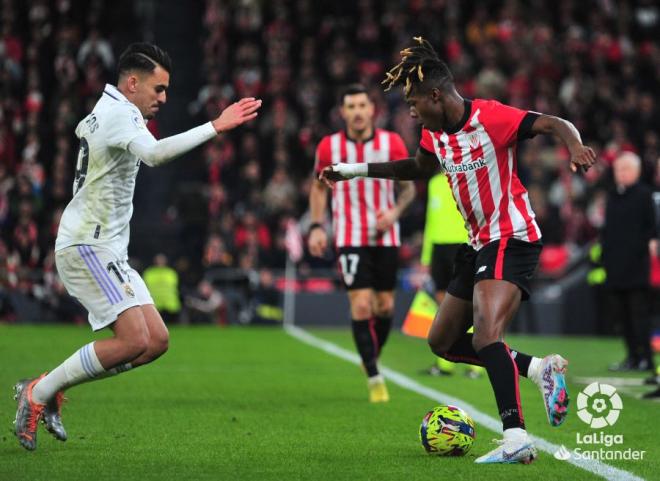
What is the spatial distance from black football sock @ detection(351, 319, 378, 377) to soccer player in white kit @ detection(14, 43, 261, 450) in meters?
2.96

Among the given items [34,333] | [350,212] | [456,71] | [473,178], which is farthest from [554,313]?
[473,178]

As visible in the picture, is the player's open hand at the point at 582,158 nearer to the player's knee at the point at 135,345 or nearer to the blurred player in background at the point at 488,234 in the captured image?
the blurred player in background at the point at 488,234

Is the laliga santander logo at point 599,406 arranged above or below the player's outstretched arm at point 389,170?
below

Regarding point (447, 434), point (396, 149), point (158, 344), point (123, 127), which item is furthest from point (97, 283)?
point (396, 149)

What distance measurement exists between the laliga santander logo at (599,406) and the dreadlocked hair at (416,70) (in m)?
2.41

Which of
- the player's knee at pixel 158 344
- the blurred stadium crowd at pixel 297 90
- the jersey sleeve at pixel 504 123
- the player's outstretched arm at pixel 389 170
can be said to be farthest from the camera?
the blurred stadium crowd at pixel 297 90

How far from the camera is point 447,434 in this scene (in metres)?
6.42

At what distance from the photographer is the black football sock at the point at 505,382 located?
6070mm

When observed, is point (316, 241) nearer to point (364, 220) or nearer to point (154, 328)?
point (364, 220)

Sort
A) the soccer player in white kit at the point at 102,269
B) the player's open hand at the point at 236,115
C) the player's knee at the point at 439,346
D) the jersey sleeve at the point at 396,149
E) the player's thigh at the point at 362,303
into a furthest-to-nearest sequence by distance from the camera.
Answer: the jersey sleeve at the point at 396,149 → the player's thigh at the point at 362,303 → the player's knee at the point at 439,346 → the soccer player in white kit at the point at 102,269 → the player's open hand at the point at 236,115

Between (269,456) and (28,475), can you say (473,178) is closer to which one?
(269,456)

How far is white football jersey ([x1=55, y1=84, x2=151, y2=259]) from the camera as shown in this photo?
649 centimetres

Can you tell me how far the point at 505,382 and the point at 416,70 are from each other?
1669 mm

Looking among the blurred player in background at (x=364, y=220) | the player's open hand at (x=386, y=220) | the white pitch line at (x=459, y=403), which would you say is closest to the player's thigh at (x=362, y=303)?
the blurred player in background at (x=364, y=220)
